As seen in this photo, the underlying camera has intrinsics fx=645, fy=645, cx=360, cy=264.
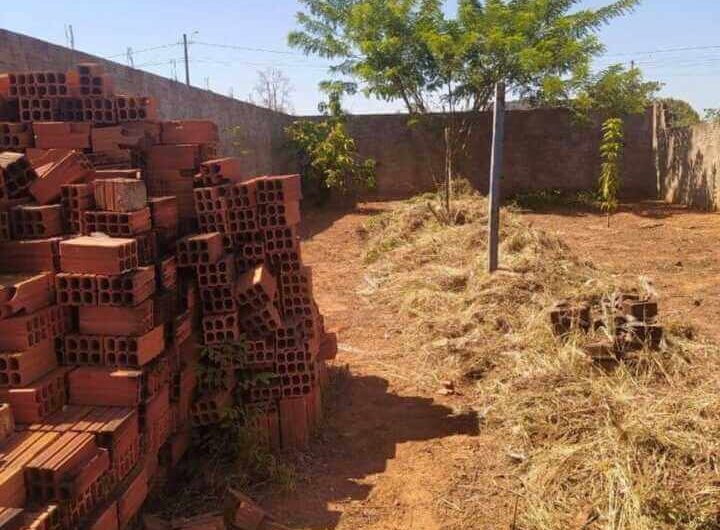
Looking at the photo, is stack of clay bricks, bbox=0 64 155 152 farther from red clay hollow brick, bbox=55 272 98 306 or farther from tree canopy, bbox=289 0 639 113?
tree canopy, bbox=289 0 639 113

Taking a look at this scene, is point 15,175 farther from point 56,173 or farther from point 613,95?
point 613,95

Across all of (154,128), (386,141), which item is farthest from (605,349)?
(386,141)

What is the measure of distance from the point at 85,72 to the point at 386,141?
521 inches

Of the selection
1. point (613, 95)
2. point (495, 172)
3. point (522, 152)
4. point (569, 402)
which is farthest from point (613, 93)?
point (569, 402)

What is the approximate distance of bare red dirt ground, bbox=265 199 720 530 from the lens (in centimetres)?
326

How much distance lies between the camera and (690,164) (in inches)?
563

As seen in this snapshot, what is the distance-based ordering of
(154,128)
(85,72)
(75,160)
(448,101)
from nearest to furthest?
(75,160), (85,72), (154,128), (448,101)

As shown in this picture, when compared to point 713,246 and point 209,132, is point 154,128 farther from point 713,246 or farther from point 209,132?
point 713,246

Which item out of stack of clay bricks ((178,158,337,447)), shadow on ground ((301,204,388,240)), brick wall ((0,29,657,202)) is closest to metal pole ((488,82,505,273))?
stack of clay bricks ((178,158,337,447))

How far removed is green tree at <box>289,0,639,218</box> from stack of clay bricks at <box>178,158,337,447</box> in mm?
9281

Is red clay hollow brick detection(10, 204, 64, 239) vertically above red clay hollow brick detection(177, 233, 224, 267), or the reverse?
red clay hollow brick detection(10, 204, 64, 239)

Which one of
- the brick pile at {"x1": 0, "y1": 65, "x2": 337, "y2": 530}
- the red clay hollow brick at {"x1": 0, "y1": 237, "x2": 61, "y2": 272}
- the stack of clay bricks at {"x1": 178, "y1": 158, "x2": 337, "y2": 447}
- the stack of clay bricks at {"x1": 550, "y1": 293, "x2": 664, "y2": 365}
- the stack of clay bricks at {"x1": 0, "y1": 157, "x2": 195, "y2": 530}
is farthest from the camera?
the stack of clay bricks at {"x1": 550, "y1": 293, "x2": 664, "y2": 365}

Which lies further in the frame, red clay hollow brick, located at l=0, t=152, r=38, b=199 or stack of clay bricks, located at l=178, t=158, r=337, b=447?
stack of clay bricks, located at l=178, t=158, r=337, b=447

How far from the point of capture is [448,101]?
1434 centimetres
